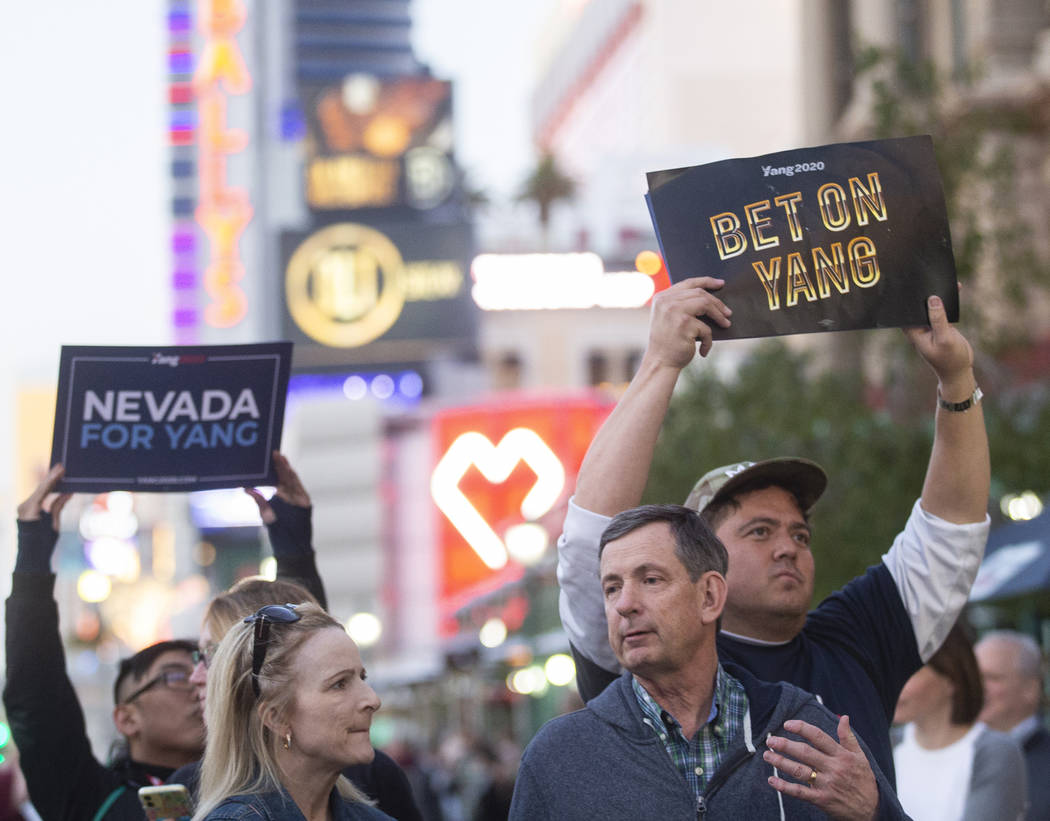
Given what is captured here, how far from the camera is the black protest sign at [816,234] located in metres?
4.11

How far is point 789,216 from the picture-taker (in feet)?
13.7

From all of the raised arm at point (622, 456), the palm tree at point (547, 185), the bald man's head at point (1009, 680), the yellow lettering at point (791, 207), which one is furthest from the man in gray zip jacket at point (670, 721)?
the palm tree at point (547, 185)

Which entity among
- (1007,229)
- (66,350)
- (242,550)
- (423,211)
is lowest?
(242,550)

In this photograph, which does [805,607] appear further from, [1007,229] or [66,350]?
[1007,229]

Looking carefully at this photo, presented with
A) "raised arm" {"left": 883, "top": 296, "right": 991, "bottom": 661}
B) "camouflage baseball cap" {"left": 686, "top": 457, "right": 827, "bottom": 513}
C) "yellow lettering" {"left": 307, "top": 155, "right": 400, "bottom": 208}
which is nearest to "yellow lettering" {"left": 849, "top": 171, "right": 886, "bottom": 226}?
"raised arm" {"left": 883, "top": 296, "right": 991, "bottom": 661}

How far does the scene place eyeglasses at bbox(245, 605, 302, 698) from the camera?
352 centimetres

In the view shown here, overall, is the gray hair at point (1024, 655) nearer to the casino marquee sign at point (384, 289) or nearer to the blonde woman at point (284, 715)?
the blonde woman at point (284, 715)

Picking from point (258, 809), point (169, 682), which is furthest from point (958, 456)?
point (169, 682)

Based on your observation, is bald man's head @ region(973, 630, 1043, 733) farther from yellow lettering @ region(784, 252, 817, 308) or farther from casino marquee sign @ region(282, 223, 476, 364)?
casino marquee sign @ region(282, 223, 476, 364)

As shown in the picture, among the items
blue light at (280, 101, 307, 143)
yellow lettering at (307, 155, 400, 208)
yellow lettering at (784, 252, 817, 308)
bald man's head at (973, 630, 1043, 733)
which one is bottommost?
bald man's head at (973, 630, 1043, 733)

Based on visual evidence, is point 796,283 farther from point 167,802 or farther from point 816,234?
point 167,802

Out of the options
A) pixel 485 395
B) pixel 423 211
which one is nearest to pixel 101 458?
pixel 423 211

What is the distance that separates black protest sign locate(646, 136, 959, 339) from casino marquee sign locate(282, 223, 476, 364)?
58.1 m

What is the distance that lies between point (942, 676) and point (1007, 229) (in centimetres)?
1097
